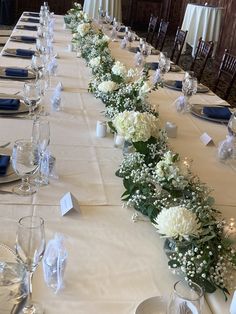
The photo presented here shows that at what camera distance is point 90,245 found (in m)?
1.31

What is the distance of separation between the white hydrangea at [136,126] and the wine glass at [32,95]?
0.67 metres

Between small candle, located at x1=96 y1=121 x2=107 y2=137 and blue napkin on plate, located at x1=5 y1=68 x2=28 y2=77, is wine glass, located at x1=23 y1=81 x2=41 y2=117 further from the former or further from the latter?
blue napkin on plate, located at x1=5 y1=68 x2=28 y2=77

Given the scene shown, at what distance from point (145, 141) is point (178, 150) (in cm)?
46

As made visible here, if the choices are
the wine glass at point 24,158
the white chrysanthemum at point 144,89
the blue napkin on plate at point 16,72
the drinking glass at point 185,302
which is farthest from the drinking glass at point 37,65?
the drinking glass at point 185,302

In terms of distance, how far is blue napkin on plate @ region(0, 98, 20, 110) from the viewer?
2.31m

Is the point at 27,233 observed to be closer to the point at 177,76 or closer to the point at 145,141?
the point at 145,141

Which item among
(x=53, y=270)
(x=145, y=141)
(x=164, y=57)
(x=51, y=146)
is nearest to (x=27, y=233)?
(x=53, y=270)

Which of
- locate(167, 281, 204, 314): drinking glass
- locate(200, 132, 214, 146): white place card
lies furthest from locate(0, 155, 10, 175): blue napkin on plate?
locate(200, 132, 214, 146): white place card

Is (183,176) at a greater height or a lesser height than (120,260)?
greater

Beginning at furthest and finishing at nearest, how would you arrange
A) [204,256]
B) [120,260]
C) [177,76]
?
[177,76], [120,260], [204,256]

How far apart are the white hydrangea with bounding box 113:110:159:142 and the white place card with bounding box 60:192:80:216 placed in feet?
1.22

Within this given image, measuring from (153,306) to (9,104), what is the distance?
1.54 metres

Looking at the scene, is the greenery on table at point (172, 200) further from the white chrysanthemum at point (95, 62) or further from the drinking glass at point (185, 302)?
the white chrysanthemum at point (95, 62)

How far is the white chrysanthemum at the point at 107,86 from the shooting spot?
8.05 ft
